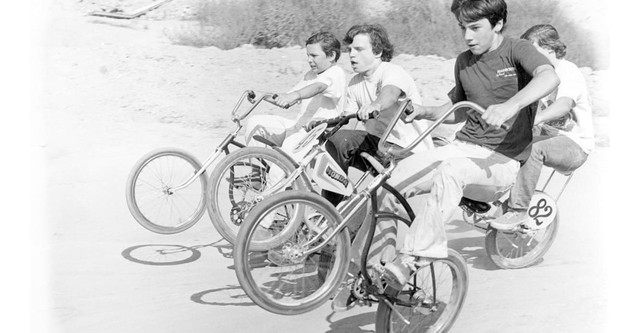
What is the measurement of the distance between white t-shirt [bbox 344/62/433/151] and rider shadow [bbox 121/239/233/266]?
1567 mm

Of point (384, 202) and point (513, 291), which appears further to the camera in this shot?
point (513, 291)

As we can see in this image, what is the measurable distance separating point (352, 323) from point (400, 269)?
38.2 inches

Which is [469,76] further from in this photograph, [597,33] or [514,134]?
[597,33]

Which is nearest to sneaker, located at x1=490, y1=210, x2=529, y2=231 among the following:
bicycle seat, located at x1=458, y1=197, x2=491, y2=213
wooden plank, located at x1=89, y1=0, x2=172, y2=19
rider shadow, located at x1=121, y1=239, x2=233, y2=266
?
bicycle seat, located at x1=458, y1=197, x2=491, y2=213

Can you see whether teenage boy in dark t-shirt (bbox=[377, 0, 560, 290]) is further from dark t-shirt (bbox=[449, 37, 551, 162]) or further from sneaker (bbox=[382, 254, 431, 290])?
sneaker (bbox=[382, 254, 431, 290])

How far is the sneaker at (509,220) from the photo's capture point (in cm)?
607

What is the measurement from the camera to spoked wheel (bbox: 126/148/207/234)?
6.42 meters

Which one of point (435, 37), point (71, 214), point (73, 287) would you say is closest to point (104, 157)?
point (71, 214)

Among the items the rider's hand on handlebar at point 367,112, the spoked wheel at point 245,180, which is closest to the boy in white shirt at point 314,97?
the spoked wheel at point 245,180

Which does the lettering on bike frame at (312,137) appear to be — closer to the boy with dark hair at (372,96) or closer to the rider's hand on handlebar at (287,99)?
the boy with dark hair at (372,96)

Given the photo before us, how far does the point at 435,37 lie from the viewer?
15.2 m

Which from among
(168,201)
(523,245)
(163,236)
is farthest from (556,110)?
(168,201)

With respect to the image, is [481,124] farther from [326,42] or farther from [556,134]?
[326,42]

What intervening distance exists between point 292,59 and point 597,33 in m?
5.18
